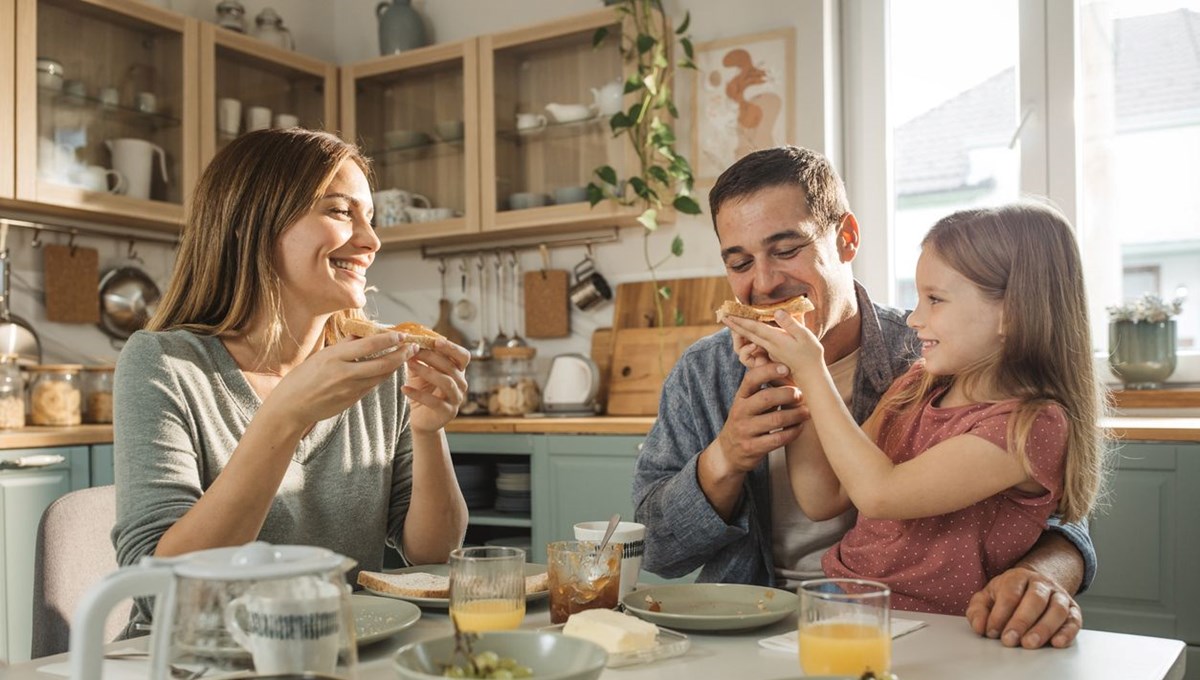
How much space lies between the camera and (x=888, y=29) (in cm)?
346

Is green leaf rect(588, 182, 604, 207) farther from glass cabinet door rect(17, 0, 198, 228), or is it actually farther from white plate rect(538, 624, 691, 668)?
white plate rect(538, 624, 691, 668)

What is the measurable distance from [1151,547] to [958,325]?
1.23m

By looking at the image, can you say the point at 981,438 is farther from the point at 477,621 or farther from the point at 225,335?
the point at 225,335

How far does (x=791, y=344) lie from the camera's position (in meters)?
1.47

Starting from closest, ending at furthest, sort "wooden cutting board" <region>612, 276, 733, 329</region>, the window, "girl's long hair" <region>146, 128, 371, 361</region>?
"girl's long hair" <region>146, 128, 371, 361</region> → the window → "wooden cutting board" <region>612, 276, 733, 329</region>

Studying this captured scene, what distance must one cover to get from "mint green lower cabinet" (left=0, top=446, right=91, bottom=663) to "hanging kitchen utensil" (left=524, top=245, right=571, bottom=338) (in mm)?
1690

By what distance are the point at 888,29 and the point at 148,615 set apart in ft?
9.65

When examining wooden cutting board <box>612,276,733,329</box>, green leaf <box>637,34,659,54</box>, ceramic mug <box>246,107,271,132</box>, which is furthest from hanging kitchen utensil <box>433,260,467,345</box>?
green leaf <box>637,34,659,54</box>

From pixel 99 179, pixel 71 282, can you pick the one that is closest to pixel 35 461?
pixel 71 282

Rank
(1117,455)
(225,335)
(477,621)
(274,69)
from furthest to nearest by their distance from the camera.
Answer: (274,69) → (1117,455) → (225,335) → (477,621)

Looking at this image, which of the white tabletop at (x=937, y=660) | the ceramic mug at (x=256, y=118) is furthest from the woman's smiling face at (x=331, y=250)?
the ceramic mug at (x=256, y=118)

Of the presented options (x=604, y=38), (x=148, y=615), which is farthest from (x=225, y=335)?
(x=604, y=38)

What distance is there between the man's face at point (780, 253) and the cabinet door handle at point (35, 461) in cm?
207

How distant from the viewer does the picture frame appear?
135 inches
